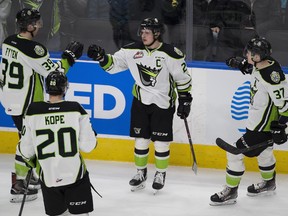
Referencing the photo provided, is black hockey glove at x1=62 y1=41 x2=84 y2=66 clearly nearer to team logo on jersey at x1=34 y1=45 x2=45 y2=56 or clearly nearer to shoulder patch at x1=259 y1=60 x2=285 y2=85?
team logo on jersey at x1=34 y1=45 x2=45 y2=56

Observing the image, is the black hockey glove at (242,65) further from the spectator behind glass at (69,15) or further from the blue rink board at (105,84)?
the spectator behind glass at (69,15)

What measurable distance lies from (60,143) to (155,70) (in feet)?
5.26

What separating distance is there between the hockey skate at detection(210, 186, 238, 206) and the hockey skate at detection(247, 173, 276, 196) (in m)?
0.20

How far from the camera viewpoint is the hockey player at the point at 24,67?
577 centimetres

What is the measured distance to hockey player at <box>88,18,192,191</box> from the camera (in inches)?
235

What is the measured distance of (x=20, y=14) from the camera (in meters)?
5.79

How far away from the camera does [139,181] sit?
623 centimetres

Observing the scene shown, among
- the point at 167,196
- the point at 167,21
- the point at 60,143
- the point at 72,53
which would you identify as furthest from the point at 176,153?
the point at 60,143

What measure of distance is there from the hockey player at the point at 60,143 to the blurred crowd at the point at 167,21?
225 centimetres

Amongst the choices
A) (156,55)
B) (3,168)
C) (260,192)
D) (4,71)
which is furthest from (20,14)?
(260,192)

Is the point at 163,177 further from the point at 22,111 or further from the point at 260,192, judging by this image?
the point at 22,111

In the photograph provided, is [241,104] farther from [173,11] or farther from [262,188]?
[173,11]

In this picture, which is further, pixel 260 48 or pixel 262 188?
pixel 262 188

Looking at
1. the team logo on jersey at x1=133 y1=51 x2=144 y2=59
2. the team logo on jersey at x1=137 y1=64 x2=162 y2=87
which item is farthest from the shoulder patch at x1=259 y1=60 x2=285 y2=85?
the team logo on jersey at x1=133 y1=51 x2=144 y2=59
